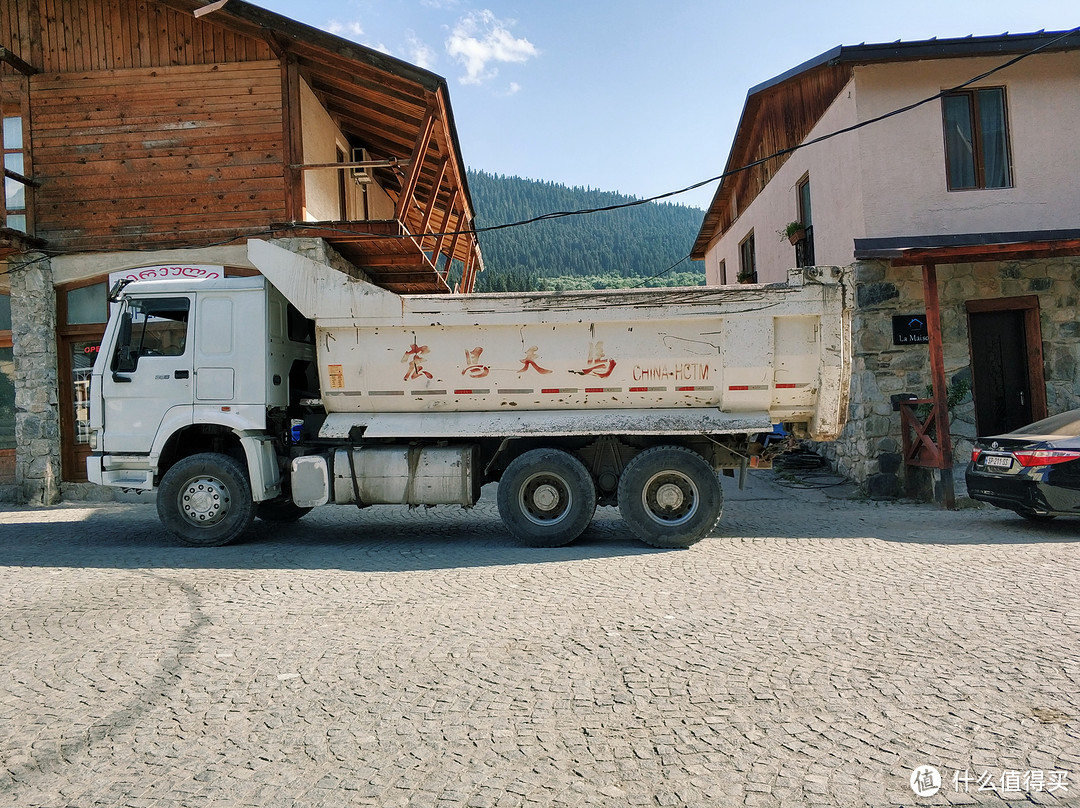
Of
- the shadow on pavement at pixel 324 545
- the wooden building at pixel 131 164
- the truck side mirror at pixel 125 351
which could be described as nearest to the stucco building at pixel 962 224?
the shadow on pavement at pixel 324 545

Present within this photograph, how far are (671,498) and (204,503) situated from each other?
16.2 ft

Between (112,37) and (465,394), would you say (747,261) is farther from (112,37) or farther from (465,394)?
(112,37)

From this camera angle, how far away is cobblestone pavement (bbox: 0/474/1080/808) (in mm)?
2875

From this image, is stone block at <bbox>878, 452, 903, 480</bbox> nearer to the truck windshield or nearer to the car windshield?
the car windshield

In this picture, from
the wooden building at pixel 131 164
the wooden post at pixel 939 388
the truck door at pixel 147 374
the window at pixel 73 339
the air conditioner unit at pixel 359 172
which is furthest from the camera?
the air conditioner unit at pixel 359 172

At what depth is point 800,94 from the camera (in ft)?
46.5

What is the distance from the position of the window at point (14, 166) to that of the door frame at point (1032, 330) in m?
16.3

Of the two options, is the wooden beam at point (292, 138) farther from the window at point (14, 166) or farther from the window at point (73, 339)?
the window at point (14, 166)

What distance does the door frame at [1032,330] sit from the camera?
37.7 feet

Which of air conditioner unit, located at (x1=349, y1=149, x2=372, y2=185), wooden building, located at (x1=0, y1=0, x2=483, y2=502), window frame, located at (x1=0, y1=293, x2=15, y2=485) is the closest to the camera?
wooden building, located at (x1=0, y1=0, x2=483, y2=502)

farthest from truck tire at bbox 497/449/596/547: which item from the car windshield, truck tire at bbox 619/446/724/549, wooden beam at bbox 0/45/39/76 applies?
wooden beam at bbox 0/45/39/76

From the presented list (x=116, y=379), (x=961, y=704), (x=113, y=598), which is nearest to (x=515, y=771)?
(x=961, y=704)

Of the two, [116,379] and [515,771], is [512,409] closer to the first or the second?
[116,379]

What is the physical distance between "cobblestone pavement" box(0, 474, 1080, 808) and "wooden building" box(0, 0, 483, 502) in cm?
702
